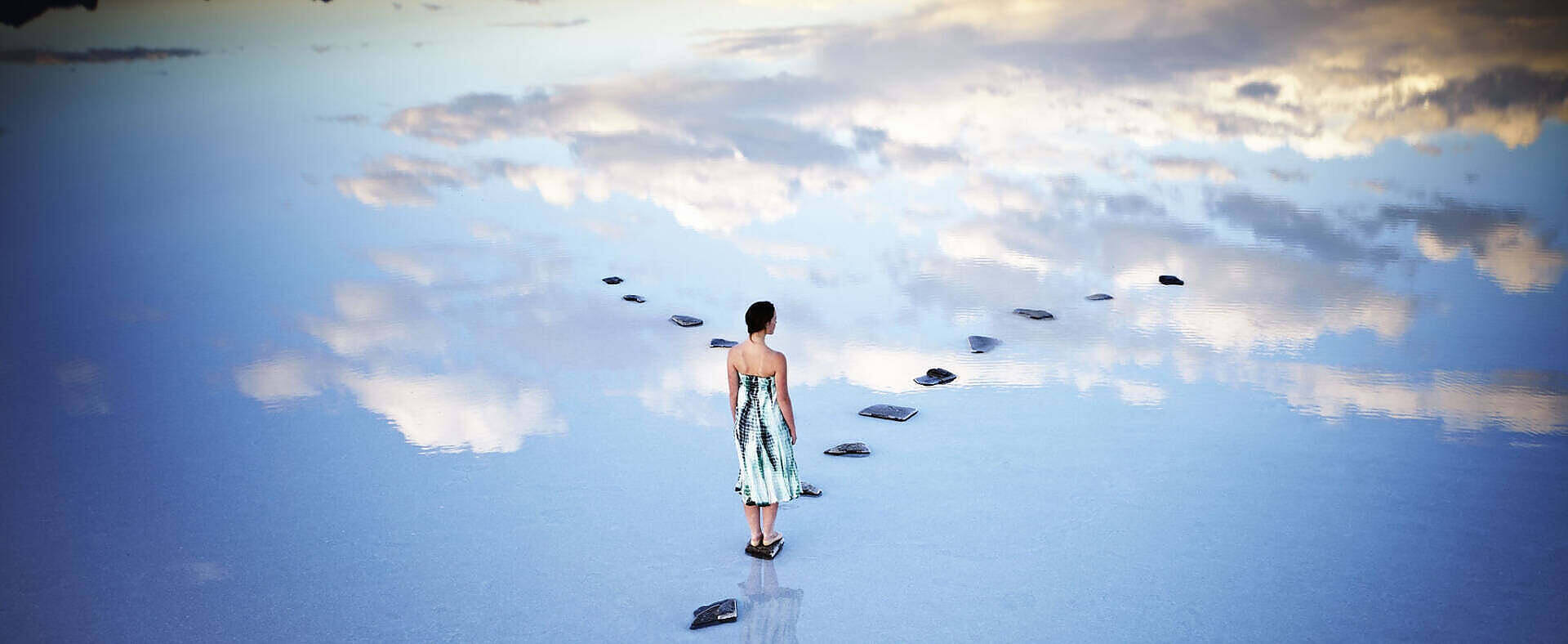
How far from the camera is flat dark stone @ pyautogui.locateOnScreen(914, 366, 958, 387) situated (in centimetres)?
581

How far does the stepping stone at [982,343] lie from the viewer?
6461 millimetres

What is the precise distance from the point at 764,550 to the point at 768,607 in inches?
12.8

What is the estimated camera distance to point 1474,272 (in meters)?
8.20

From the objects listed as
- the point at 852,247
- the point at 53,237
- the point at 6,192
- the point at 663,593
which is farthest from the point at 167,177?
the point at 663,593

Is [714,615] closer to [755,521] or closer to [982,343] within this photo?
[755,521]

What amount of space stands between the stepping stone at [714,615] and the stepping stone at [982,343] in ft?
10.9

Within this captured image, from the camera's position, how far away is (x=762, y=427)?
12.5 feet

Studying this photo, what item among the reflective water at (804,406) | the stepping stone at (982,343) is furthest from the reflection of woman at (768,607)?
the stepping stone at (982,343)

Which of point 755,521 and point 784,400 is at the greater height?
point 784,400

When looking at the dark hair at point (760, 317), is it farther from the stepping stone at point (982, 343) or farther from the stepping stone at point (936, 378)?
the stepping stone at point (982, 343)

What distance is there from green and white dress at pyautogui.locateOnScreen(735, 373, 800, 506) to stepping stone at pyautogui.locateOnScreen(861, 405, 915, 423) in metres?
1.49

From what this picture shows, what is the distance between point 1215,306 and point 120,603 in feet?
21.8

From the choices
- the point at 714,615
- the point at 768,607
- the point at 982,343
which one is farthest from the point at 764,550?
the point at 982,343

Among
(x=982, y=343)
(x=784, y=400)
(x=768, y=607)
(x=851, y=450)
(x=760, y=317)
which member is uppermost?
(x=760, y=317)
